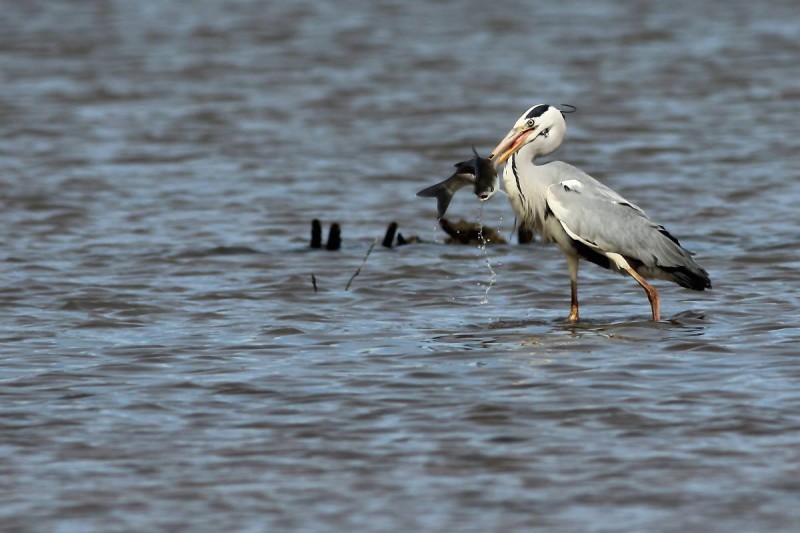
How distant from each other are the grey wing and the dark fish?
37 cm

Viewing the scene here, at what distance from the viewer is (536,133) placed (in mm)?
9938

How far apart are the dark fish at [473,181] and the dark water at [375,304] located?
765 millimetres

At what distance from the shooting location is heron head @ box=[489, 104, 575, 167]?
992 centimetres

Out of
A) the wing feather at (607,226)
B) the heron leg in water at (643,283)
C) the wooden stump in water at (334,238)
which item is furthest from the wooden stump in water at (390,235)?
the heron leg in water at (643,283)

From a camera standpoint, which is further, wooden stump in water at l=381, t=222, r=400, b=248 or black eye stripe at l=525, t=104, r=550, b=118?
wooden stump in water at l=381, t=222, r=400, b=248

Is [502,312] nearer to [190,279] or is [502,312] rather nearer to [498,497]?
[190,279]

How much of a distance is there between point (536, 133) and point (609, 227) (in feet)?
2.49

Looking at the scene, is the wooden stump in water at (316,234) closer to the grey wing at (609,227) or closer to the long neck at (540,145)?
the long neck at (540,145)

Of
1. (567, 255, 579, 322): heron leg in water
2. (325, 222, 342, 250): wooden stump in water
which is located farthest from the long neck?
(325, 222, 342, 250): wooden stump in water

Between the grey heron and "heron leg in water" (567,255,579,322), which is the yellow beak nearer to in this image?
the grey heron

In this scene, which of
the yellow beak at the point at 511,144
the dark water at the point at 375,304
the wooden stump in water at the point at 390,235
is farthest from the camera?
the wooden stump in water at the point at 390,235

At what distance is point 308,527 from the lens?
230 inches

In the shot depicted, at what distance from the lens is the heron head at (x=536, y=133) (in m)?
9.92

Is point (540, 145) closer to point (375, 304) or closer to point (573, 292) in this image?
point (573, 292)
